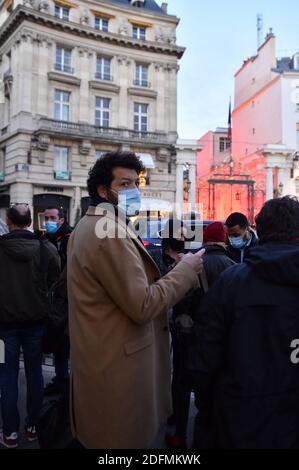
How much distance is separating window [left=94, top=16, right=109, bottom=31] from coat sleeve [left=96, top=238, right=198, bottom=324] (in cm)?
2904

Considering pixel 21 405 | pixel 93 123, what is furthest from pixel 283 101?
pixel 21 405

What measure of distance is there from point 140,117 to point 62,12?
8544 mm

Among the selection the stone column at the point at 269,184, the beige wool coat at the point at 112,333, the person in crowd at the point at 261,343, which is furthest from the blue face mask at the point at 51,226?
the stone column at the point at 269,184

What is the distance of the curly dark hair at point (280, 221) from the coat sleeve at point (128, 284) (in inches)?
24.1

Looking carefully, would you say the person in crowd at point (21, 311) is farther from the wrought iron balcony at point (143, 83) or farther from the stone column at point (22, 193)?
the wrought iron balcony at point (143, 83)

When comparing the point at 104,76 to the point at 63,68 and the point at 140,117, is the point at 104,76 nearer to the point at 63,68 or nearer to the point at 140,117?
the point at 63,68

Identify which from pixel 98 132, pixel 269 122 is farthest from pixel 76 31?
pixel 269 122

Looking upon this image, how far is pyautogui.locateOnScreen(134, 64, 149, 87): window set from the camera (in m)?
27.6

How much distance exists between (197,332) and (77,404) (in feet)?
2.57

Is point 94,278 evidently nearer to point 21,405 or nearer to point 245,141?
point 21,405

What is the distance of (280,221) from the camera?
1956mm

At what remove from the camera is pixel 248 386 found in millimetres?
1880

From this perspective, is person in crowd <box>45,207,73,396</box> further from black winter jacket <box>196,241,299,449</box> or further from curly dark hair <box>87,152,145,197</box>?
black winter jacket <box>196,241,299,449</box>

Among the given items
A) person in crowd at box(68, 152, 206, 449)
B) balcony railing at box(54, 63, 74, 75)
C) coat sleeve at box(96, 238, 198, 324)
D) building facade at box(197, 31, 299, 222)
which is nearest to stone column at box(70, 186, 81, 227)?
balcony railing at box(54, 63, 74, 75)
